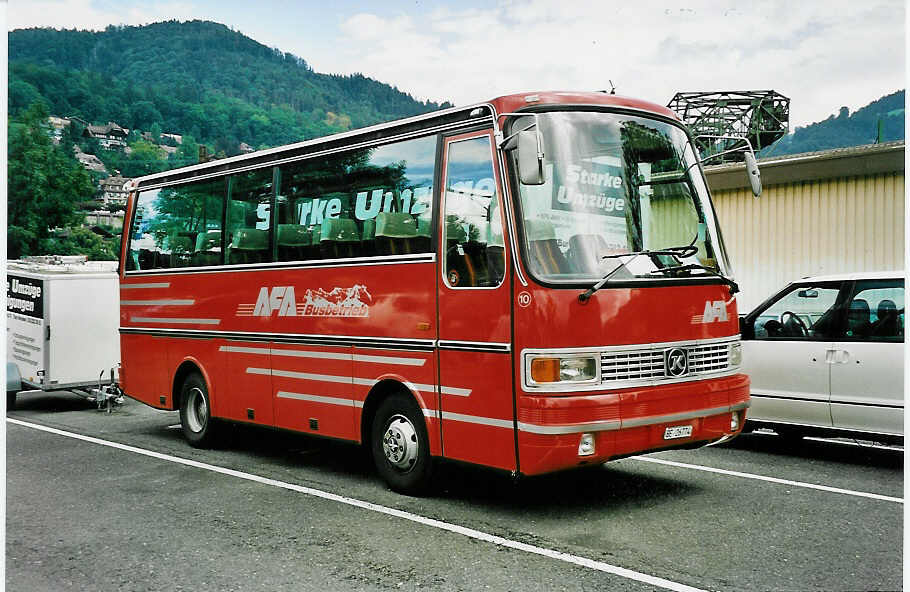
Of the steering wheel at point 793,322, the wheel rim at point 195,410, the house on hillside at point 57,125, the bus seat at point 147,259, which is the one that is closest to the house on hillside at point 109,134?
the house on hillside at point 57,125

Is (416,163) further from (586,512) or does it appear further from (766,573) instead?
(766,573)

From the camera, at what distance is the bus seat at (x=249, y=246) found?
31.3 feet

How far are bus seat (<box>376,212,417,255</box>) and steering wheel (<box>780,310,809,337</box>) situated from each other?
4154mm

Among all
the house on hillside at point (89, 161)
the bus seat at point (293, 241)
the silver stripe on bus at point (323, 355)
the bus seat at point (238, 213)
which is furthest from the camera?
the house on hillside at point (89, 161)

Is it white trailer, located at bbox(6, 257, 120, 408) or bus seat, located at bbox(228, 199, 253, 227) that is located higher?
bus seat, located at bbox(228, 199, 253, 227)

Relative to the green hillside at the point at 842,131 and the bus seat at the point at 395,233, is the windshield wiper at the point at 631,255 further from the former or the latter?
the green hillside at the point at 842,131

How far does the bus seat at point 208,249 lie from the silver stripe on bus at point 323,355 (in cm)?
103

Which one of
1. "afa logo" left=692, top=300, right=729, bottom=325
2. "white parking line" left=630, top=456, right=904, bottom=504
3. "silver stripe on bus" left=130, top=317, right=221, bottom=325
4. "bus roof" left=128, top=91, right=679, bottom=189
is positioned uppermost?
"bus roof" left=128, top=91, right=679, bottom=189

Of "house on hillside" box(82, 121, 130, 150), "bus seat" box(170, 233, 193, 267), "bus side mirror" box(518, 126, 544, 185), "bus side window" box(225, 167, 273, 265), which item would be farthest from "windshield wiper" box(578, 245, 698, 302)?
"house on hillside" box(82, 121, 130, 150)

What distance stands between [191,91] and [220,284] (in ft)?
250

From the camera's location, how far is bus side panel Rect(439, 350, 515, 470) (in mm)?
6723

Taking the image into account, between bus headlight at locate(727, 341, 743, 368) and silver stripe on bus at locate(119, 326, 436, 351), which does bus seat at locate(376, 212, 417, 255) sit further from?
bus headlight at locate(727, 341, 743, 368)

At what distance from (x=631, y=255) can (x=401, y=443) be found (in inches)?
98.5

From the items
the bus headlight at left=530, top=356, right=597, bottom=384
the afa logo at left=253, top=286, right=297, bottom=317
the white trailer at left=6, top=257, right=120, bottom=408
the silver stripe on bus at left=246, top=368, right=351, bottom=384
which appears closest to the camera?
the bus headlight at left=530, top=356, right=597, bottom=384
